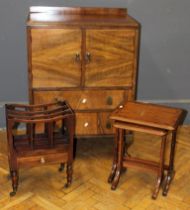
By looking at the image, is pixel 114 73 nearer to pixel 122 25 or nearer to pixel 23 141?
pixel 122 25

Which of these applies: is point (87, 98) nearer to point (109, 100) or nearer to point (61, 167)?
point (109, 100)

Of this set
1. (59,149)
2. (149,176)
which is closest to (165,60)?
(149,176)

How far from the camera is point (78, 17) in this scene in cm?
345

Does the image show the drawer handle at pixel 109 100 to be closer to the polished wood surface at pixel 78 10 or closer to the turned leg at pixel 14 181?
the polished wood surface at pixel 78 10

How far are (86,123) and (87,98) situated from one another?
0.21 m

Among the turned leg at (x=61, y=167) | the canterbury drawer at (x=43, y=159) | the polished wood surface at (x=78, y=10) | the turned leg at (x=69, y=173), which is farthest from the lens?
the polished wood surface at (x=78, y=10)

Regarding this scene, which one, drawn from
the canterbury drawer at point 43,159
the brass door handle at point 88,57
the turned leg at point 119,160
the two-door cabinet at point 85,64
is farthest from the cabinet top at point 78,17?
the canterbury drawer at point 43,159

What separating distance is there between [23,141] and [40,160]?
0.21m

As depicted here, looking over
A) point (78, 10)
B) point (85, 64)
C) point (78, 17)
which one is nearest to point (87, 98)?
point (85, 64)

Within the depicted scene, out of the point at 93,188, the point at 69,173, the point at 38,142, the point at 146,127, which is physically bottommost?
the point at 93,188

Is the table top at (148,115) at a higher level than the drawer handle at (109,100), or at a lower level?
lower

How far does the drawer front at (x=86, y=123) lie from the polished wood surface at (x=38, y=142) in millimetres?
261

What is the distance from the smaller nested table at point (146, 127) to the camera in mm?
2867

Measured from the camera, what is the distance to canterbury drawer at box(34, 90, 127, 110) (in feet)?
10.7
